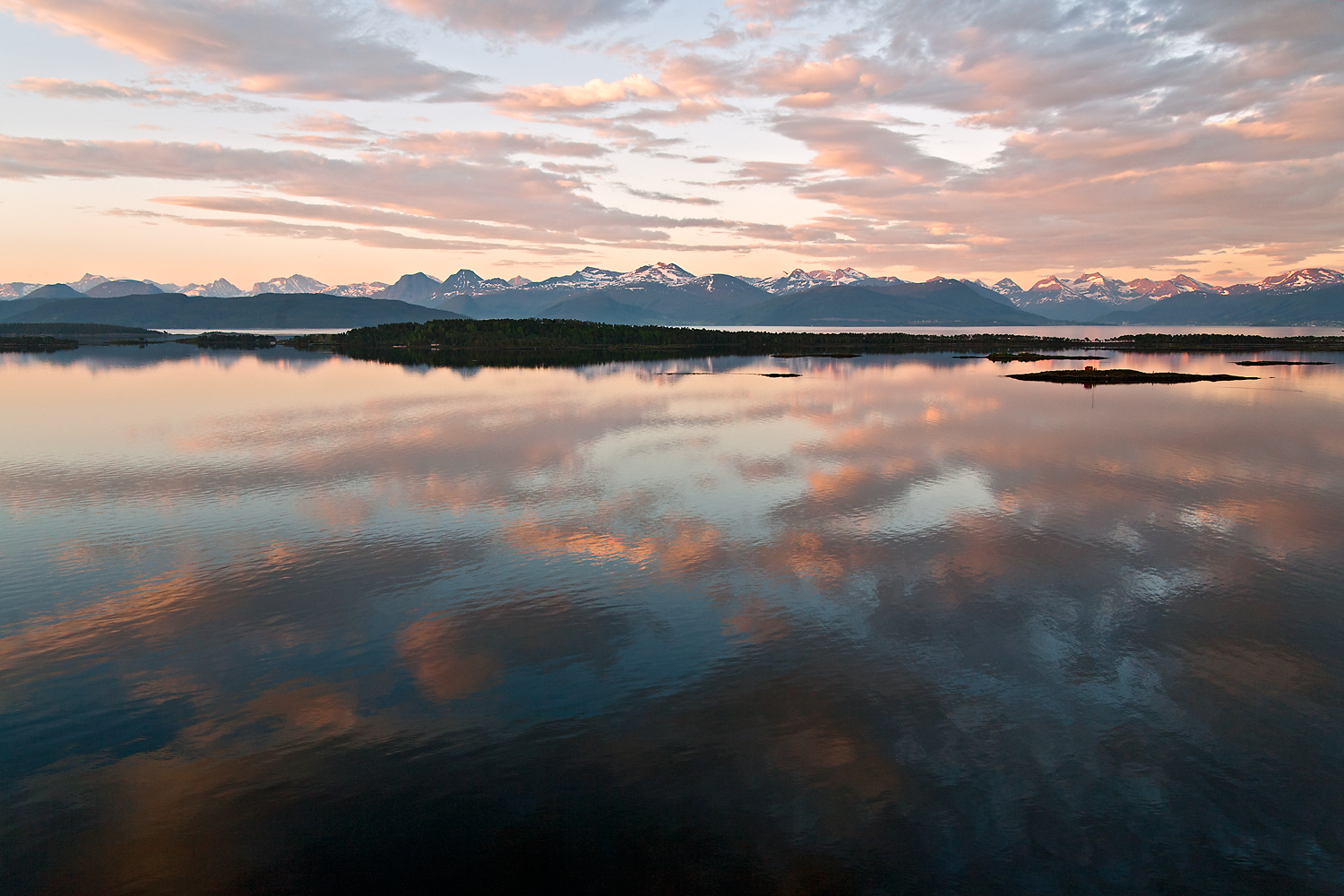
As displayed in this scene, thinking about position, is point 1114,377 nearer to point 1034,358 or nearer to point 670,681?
point 1034,358

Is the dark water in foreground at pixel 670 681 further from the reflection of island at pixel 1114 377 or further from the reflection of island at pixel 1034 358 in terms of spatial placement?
the reflection of island at pixel 1034 358

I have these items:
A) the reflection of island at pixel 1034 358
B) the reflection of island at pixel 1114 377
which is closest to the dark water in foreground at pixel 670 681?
the reflection of island at pixel 1114 377

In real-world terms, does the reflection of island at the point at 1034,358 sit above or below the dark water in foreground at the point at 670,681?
above

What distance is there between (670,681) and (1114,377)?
11685 centimetres

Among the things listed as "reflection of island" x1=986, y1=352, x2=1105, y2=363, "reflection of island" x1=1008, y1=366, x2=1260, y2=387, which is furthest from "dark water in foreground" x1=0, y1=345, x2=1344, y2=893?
"reflection of island" x1=986, y1=352, x2=1105, y2=363

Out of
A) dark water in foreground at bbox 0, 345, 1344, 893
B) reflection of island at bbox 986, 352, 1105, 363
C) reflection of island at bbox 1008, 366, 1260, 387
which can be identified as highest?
reflection of island at bbox 986, 352, 1105, 363

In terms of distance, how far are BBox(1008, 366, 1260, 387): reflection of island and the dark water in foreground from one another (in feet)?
232

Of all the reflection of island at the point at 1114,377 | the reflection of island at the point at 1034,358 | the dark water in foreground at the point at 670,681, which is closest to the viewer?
the dark water in foreground at the point at 670,681

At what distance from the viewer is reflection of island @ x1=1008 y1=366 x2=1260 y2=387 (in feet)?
354

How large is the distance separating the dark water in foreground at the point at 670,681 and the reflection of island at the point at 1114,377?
7071 centimetres

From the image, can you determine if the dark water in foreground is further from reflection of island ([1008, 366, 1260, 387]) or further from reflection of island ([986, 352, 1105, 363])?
reflection of island ([986, 352, 1105, 363])

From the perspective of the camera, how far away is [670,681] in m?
Answer: 19.0

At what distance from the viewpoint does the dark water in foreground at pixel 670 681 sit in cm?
1349

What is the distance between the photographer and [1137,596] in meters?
25.0
